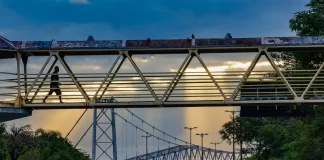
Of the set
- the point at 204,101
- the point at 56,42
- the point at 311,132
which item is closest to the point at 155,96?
the point at 204,101

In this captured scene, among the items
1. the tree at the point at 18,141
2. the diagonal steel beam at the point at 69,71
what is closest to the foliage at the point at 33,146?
the tree at the point at 18,141

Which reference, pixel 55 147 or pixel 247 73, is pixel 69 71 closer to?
pixel 247 73

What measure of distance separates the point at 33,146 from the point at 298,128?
19873mm

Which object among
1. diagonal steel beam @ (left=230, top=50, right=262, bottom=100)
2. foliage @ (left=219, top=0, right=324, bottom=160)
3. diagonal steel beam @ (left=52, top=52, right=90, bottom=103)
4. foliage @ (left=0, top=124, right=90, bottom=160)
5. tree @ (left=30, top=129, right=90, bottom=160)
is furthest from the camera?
tree @ (left=30, top=129, right=90, bottom=160)

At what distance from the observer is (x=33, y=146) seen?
37688mm

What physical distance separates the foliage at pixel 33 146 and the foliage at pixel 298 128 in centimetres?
1446

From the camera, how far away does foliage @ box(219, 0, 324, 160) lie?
1027 inches

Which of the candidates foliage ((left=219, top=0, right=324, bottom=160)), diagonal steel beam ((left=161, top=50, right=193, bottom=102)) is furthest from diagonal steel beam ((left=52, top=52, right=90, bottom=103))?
foliage ((left=219, top=0, right=324, bottom=160))

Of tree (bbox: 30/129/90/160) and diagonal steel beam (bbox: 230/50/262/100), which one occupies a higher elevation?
tree (bbox: 30/129/90/160)

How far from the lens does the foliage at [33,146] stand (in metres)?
33.9

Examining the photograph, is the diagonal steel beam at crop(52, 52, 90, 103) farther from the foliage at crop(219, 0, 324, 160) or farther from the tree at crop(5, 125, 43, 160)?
the tree at crop(5, 125, 43, 160)

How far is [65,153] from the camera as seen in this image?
153 ft

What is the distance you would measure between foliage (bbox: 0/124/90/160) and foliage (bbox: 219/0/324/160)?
14.5 meters

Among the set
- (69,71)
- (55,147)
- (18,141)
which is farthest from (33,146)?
(69,71)
